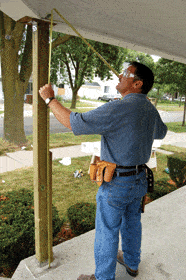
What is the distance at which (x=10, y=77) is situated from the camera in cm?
794

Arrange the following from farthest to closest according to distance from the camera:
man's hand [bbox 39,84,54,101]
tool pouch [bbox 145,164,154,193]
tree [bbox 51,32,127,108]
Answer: tree [bbox 51,32,127,108] → tool pouch [bbox 145,164,154,193] → man's hand [bbox 39,84,54,101]

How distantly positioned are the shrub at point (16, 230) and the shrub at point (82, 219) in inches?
10.6

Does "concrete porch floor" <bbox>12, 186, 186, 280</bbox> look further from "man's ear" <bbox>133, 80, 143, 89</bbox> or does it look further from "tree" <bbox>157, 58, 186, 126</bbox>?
"tree" <bbox>157, 58, 186, 126</bbox>

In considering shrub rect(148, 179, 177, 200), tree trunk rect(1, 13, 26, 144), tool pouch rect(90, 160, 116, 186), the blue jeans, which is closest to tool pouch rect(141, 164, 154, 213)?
the blue jeans

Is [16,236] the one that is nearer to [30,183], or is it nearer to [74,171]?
[30,183]

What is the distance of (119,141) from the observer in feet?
5.62

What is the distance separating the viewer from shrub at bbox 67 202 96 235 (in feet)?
9.30

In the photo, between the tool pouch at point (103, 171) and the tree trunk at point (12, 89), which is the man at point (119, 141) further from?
the tree trunk at point (12, 89)

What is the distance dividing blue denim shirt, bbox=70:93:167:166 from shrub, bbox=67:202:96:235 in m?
1.30

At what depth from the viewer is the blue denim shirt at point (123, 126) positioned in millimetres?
1585

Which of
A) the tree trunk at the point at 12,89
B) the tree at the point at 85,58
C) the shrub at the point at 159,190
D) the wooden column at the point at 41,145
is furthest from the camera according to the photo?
the tree at the point at 85,58

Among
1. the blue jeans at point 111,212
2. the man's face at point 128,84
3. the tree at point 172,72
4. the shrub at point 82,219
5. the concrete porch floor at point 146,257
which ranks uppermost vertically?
the tree at point 172,72

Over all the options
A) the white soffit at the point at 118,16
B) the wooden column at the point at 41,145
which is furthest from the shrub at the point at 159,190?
the white soffit at the point at 118,16

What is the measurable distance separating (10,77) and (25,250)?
6.69 metres
